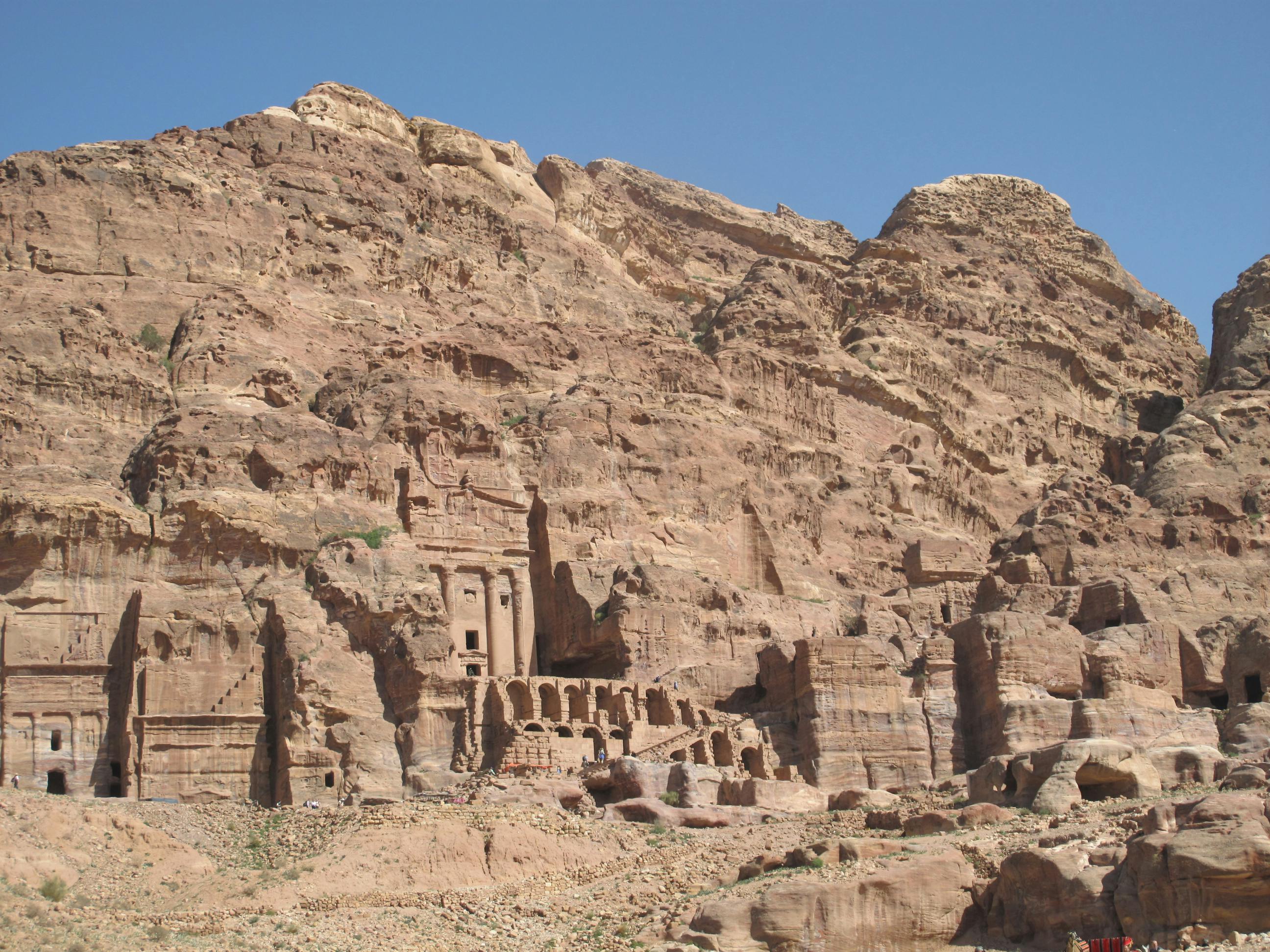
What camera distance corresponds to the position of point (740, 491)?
254 ft

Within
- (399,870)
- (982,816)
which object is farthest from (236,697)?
(982,816)

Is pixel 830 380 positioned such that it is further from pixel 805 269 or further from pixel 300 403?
pixel 300 403

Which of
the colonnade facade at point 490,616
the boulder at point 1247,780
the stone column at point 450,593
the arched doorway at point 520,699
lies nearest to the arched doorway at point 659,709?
the arched doorway at point 520,699

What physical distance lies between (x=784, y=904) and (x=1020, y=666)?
26508mm

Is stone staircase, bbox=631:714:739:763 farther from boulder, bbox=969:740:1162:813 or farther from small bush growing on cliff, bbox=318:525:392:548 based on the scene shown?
small bush growing on cliff, bbox=318:525:392:548

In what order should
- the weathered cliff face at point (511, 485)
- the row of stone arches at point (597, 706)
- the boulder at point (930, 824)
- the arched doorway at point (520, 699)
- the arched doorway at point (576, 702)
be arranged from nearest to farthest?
the boulder at point (930, 824), the weathered cliff face at point (511, 485), the arched doorway at point (520, 699), the row of stone arches at point (597, 706), the arched doorway at point (576, 702)

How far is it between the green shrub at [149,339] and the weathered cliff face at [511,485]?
0.65 feet

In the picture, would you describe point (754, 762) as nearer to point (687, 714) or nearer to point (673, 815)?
point (687, 714)

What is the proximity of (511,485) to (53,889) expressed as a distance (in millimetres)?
32141

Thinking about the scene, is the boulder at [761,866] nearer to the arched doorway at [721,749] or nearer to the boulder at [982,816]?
the boulder at [982,816]

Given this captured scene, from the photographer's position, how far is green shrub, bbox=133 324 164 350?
7225 cm

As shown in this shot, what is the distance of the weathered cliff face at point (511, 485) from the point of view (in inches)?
2296

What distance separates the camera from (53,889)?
39.5 metres

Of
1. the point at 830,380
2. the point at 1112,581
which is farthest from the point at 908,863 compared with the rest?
the point at 830,380
